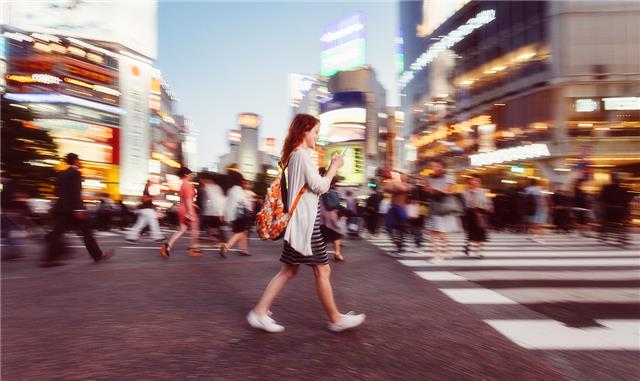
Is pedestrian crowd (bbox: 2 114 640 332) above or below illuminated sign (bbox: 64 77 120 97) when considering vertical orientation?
below

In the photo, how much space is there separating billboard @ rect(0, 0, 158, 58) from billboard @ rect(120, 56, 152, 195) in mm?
26526

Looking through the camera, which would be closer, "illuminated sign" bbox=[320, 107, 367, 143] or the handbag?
the handbag

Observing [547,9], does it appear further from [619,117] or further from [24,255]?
[24,255]

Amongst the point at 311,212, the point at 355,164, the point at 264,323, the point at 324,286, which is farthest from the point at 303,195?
the point at 355,164

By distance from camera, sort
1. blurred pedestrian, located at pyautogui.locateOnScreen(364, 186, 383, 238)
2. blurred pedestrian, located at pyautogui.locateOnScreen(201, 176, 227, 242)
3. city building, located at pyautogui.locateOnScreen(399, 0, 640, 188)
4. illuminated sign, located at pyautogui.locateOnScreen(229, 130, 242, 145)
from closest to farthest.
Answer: blurred pedestrian, located at pyautogui.locateOnScreen(201, 176, 227, 242) < blurred pedestrian, located at pyautogui.locateOnScreen(364, 186, 383, 238) < city building, located at pyautogui.locateOnScreen(399, 0, 640, 188) < illuminated sign, located at pyautogui.locateOnScreen(229, 130, 242, 145)

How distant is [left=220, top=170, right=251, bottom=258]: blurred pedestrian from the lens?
9906 mm

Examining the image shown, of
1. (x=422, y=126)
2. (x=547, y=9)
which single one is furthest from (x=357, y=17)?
(x=547, y=9)

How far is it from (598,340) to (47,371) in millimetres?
3812

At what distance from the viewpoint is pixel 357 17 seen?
74750mm

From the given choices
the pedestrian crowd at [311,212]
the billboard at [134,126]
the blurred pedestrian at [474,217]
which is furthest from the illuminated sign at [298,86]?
the blurred pedestrian at [474,217]

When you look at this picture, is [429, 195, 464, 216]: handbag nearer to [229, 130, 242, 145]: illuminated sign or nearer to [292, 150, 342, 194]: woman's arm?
[292, 150, 342, 194]: woman's arm

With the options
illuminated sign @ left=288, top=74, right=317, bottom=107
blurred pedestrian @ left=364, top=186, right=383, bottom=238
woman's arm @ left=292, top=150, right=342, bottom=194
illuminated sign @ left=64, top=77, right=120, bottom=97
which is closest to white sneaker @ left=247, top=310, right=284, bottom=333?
woman's arm @ left=292, top=150, right=342, bottom=194

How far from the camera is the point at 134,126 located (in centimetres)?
7800

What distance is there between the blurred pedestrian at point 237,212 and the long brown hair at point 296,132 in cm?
625
